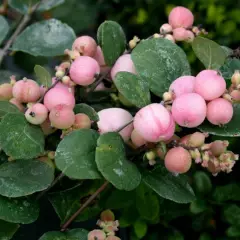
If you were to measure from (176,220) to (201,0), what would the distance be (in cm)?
51

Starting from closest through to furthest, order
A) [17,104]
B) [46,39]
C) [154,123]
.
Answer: [154,123]
[17,104]
[46,39]

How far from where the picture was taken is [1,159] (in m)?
0.58

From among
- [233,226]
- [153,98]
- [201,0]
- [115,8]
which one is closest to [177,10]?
[153,98]

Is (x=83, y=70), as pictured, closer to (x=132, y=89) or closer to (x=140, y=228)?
(x=132, y=89)

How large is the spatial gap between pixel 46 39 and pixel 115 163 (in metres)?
0.31

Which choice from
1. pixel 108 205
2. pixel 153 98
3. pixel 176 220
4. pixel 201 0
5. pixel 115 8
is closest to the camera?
pixel 153 98

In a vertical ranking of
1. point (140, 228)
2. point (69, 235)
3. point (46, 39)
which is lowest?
point (140, 228)

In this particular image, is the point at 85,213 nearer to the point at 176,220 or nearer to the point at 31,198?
the point at 31,198

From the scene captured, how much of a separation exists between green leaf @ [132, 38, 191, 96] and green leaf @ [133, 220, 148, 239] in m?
0.30

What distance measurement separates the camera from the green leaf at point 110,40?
0.57m

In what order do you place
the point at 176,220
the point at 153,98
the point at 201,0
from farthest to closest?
the point at 201,0
the point at 176,220
the point at 153,98

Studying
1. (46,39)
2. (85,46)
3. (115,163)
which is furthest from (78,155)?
(46,39)

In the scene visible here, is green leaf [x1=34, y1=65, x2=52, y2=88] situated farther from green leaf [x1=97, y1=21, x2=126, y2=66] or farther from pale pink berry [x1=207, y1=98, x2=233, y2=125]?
pale pink berry [x1=207, y1=98, x2=233, y2=125]

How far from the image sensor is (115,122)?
0.52 meters
